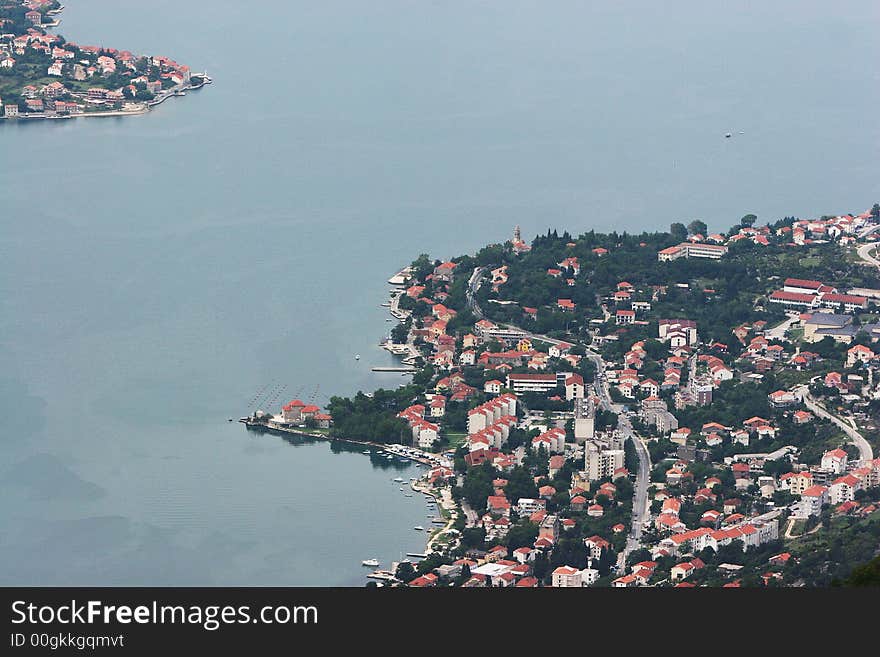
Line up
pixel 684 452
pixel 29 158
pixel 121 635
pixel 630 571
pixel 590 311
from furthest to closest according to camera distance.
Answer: pixel 29 158 < pixel 590 311 < pixel 684 452 < pixel 630 571 < pixel 121 635

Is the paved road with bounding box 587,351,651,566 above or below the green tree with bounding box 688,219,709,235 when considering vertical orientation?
below

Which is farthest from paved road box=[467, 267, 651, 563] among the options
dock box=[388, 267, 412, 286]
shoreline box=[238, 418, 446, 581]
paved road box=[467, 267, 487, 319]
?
shoreline box=[238, 418, 446, 581]

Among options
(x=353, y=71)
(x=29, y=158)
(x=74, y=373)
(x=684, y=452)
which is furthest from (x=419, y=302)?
(x=353, y=71)

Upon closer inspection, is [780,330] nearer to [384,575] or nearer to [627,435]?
[627,435]

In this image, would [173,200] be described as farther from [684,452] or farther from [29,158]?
[684,452]

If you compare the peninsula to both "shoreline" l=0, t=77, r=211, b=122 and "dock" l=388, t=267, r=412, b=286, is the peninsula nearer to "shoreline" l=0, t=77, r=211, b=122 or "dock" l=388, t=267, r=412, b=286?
"shoreline" l=0, t=77, r=211, b=122

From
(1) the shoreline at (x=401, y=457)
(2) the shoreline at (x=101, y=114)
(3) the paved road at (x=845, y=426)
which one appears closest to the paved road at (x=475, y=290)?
A: (1) the shoreline at (x=401, y=457)
